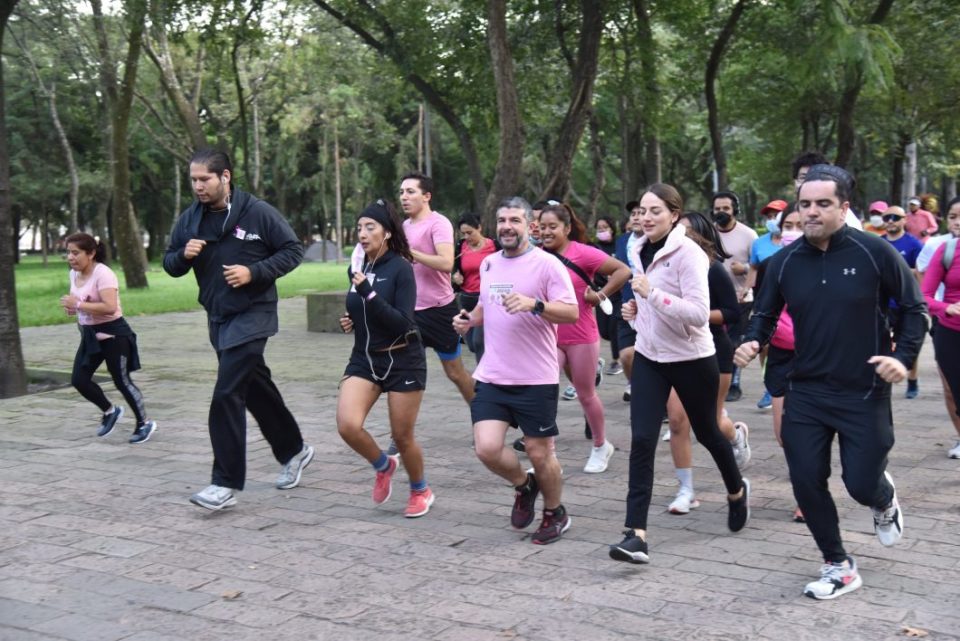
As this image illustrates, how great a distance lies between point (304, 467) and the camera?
7219mm

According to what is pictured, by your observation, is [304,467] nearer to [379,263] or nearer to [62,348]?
[379,263]

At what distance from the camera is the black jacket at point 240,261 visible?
6.46m

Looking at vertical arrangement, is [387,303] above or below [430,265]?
below

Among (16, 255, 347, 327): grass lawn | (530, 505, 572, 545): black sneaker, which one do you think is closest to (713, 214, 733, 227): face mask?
(530, 505, 572, 545): black sneaker

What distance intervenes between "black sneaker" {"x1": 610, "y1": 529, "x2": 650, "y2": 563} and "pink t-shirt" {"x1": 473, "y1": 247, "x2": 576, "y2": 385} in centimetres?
90

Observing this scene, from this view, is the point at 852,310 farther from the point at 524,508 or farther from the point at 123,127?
the point at 123,127

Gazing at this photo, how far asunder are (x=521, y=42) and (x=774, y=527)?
16.3 m

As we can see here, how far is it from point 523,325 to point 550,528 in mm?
1037

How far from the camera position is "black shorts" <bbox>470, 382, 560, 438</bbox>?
5.64 meters

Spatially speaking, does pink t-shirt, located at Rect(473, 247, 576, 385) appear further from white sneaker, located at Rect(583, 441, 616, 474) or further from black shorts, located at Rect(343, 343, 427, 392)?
white sneaker, located at Rect(583, 441, 616, 474)

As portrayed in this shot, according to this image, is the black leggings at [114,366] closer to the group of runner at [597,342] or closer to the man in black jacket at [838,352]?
the group of runner at [597,342]

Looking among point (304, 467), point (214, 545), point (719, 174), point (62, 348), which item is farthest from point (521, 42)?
point (214, 545)

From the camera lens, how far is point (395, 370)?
6.19 meters

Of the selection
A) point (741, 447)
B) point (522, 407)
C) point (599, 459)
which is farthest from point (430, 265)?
point (741, 447)
